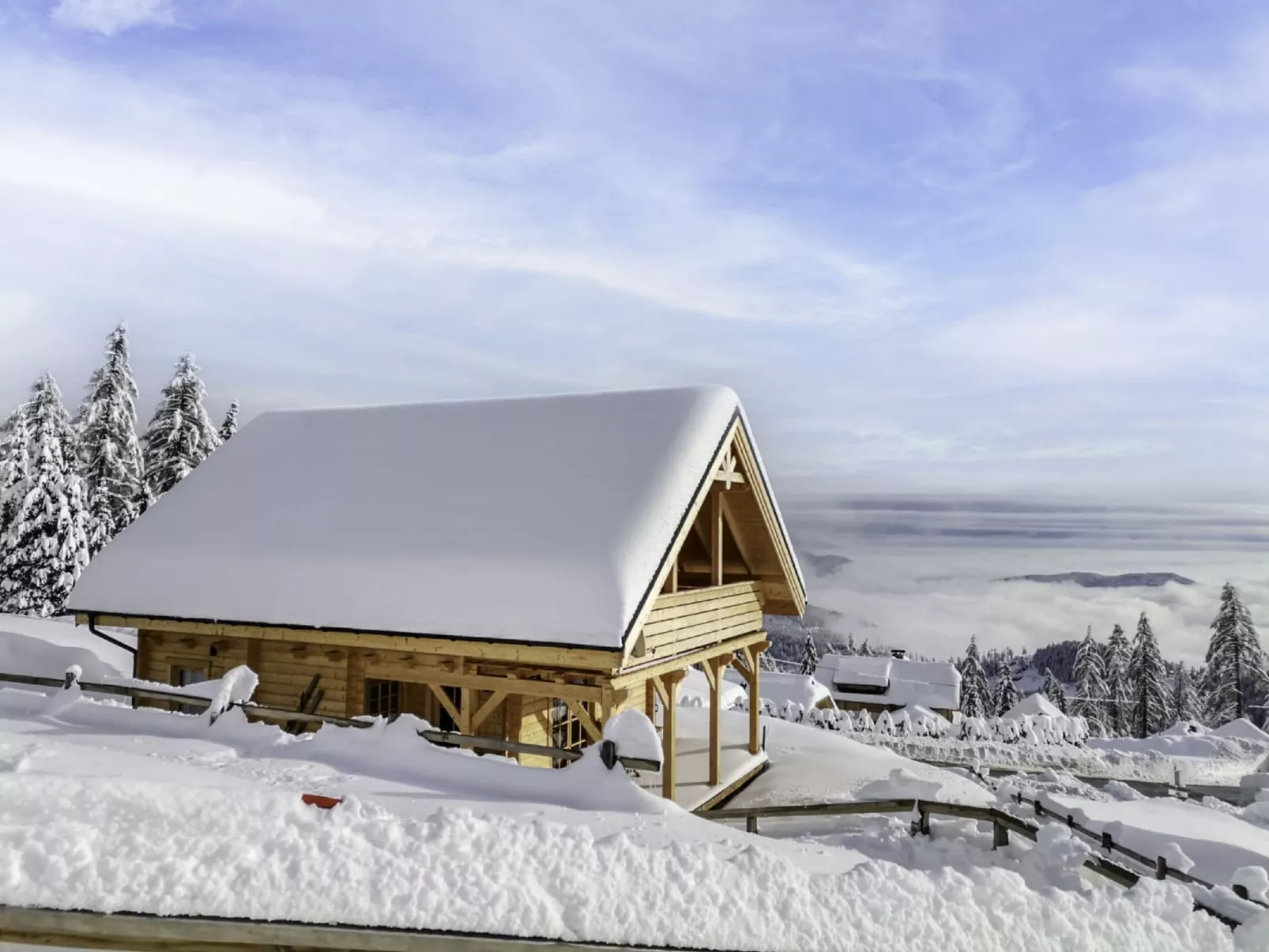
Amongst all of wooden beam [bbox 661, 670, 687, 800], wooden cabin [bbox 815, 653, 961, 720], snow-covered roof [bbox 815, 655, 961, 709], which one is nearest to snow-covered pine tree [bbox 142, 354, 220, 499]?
wooden beam [bbox 661, 670, 687, 800]

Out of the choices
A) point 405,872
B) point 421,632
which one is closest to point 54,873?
point 405,872

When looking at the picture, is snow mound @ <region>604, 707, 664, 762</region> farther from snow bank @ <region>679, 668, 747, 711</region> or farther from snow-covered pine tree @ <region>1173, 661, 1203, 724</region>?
snow-covered pine tree @ <region>1173, 661, 1203, 724</region>

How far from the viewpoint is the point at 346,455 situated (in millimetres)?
15734

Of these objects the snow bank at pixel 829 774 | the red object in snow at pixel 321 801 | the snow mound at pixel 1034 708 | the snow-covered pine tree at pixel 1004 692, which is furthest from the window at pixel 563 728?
the snow-covered pine tree at pixel 1004 692

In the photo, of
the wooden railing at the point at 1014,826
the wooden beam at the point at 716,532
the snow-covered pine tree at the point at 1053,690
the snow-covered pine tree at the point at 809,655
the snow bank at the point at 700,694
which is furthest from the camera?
the snow-covered pine tree at the point at 809,655

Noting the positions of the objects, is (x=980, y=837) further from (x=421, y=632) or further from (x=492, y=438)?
(x=492, y=438)

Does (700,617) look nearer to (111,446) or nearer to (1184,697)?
(111,446)

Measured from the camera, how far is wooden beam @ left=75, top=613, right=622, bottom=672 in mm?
10312

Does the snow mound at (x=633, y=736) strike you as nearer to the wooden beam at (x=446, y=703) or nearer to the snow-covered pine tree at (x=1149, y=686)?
the wooden beam at (x=446, y=703)

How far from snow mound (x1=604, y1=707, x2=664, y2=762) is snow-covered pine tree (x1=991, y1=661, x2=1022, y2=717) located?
55989mm

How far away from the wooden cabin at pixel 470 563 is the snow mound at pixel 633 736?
208 centimetres

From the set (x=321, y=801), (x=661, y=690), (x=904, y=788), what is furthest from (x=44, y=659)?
(x=904, y=788)

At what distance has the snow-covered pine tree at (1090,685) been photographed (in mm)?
49250

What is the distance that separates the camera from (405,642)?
37.7ft
